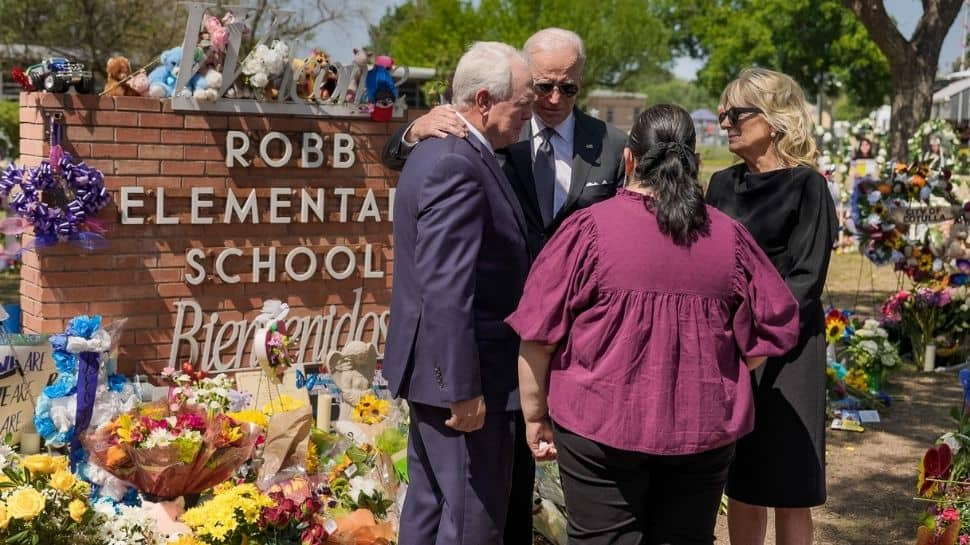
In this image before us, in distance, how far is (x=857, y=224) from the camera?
25.7ft

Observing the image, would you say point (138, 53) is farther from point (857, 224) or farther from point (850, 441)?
point (850, 441)

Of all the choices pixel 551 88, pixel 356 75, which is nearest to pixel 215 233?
pixel 356 75

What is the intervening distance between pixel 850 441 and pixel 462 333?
401cm

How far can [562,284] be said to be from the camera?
252 cm

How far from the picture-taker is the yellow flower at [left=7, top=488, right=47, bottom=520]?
2.92 m

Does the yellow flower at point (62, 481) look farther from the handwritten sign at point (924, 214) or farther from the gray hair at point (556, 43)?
the handwritten sign at point (924, 214)

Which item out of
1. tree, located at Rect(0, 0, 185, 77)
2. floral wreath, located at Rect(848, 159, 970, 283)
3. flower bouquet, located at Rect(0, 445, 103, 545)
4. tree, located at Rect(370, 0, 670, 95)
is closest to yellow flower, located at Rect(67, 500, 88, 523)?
flower bouquet, located at Rect(0, 445, 103, 545)

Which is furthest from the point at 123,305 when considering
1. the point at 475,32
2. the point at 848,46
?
the point at 475,32

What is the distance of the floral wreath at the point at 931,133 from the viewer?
406 inches

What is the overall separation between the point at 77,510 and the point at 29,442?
1458 millimetres

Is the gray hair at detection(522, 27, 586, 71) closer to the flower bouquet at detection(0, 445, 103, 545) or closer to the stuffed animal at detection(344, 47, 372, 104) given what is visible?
the flower bouquet at detection(0, 445, 103, 545)

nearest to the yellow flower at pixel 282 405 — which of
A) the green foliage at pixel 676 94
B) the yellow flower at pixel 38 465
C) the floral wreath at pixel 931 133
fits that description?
the yellow flower at pixel 38 465

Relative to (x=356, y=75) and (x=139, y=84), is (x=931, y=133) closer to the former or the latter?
(x=356, y=75)

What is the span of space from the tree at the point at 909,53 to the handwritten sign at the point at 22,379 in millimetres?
8298
